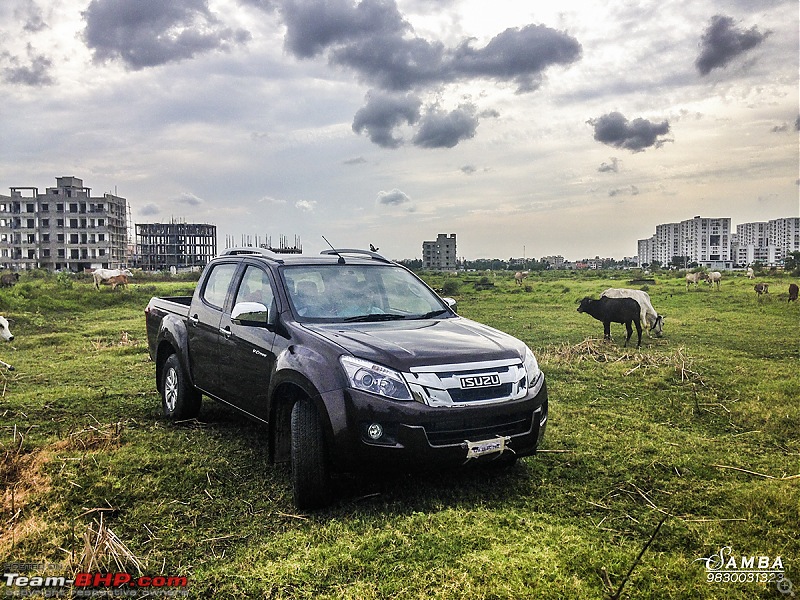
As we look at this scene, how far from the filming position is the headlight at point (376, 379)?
397 cm

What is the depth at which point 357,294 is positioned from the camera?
538 centimetres

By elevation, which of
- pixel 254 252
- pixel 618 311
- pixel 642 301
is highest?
pixel 254 252

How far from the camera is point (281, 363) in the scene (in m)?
4.54

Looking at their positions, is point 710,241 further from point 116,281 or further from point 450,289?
point 116,281

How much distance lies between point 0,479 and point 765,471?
6275 millimetres

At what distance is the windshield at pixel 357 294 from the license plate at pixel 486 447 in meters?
1.49

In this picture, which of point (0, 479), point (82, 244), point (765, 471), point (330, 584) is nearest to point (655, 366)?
point (765, 471)

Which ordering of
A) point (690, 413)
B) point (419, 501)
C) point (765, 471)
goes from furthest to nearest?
point (690, 413) → point (765, 471) → point (419, 501)

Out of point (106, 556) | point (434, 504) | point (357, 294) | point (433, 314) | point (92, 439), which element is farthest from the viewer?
point (92, 439)

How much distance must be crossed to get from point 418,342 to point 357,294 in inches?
46.7

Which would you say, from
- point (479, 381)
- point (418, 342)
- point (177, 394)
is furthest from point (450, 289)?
point (479, 381)

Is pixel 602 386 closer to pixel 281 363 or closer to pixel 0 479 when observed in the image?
pixel 281 363

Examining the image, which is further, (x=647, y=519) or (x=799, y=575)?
(x=647, y=519)

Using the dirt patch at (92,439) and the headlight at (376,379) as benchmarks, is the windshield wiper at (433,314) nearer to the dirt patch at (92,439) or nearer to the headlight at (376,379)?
the headlight at (376,379)
